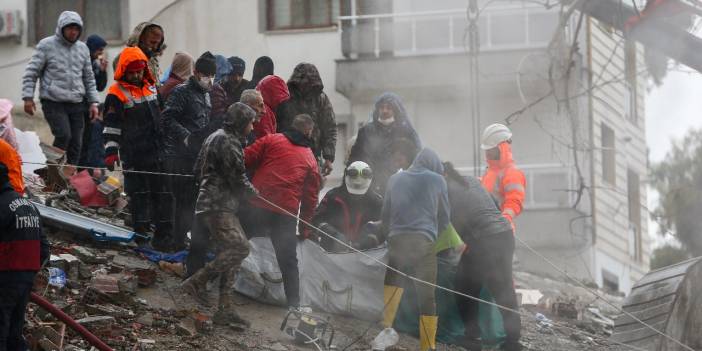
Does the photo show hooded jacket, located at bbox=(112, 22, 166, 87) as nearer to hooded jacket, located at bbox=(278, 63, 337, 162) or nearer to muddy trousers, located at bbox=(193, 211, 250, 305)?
hooded jacket, located at bbox=(278, 63, 337, 162)

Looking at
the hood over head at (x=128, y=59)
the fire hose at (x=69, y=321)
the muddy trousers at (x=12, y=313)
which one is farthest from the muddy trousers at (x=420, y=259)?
the muddy trousers at (x=12, y=313)

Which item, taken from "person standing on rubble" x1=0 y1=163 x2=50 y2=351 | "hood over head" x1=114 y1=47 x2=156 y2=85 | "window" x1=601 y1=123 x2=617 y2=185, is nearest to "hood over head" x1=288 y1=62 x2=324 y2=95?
"hood over head" x1=114 y1=47 x2=156 y2=85

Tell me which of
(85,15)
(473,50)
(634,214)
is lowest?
(634,214)

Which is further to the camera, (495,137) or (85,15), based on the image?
(85,15)

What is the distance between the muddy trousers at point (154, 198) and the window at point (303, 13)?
43.2ft

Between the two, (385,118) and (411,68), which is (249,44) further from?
(385,118)

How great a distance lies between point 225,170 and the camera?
1281 centimetres

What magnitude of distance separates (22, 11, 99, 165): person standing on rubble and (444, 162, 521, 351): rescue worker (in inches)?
168

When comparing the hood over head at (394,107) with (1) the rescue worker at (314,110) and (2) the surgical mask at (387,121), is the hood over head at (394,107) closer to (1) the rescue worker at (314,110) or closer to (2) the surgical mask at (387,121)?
(2) the surgical mask at (387,121)

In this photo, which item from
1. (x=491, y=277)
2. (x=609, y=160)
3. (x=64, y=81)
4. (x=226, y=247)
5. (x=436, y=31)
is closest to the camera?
(x=226, y=247)

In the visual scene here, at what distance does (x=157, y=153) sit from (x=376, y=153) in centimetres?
215

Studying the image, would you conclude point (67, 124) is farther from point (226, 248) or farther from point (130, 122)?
point (226, 248)

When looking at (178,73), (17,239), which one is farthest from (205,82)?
(17,239)

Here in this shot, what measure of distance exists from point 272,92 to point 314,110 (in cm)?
44
